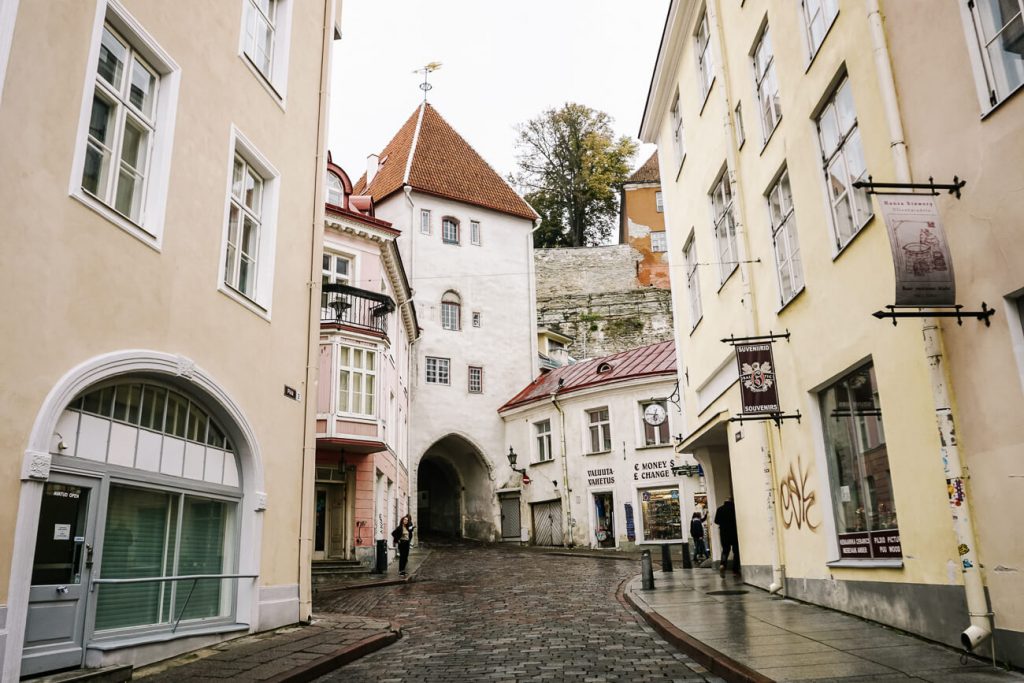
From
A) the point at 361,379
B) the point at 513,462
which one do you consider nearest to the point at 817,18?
the point at 361,379

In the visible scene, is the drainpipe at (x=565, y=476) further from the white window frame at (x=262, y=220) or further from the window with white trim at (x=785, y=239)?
the white window frame at (x=262, y=220)

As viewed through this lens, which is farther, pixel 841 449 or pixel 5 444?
pixel 841 449

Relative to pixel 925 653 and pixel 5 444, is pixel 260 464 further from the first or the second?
pixel 925 653

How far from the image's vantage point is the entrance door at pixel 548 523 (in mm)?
32156

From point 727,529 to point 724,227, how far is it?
643 cm

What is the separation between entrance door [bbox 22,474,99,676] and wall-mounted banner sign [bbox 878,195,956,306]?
7.19 metres

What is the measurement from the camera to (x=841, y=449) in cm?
982

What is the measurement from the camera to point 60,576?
22.6ft

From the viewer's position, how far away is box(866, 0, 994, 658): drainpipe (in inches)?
249

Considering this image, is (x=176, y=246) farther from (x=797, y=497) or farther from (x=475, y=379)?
(x=475, y=379)

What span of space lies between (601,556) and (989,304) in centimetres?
2073

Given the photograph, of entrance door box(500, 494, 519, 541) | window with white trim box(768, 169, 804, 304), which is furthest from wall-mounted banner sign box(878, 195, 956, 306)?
entrance door box(500, 494, 519, 541)

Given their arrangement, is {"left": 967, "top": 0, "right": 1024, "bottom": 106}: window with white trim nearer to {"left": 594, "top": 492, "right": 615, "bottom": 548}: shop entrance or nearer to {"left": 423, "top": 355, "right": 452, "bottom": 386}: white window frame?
{"left": 594, "top": 492, "right": 615, "bottom": 548}: shop entrance

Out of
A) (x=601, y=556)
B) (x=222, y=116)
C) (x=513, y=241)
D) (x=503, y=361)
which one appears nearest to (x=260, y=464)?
(x=222, y=116)
